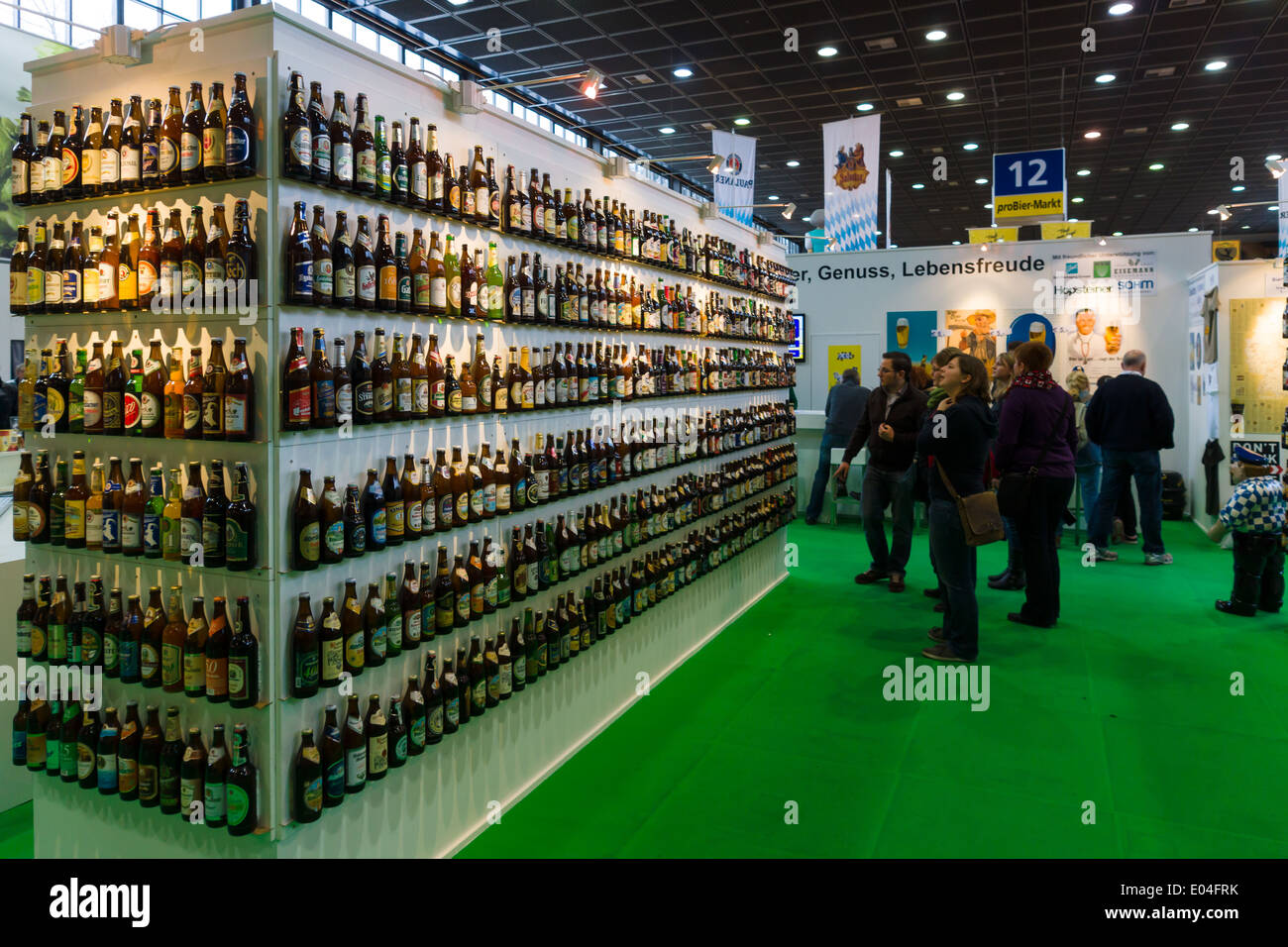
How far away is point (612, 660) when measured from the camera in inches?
172

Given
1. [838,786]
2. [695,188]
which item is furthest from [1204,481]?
[695,188]

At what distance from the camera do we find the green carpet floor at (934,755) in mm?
3195

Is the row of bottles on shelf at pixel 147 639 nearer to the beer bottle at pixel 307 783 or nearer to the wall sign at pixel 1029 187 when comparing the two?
the beer bottle at pixel 307 783

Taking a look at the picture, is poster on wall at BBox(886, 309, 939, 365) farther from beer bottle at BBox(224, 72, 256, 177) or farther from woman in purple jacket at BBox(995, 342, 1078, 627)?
beer bottle at BBox(224, 72, 256, 177)

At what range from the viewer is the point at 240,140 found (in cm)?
238

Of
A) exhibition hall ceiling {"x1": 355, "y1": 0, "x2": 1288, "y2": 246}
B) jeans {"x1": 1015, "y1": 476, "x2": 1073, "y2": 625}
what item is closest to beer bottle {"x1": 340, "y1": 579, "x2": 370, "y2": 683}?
jeans {"x1": 1015, "y1": 476, "x2": 1073, "y2": 625}

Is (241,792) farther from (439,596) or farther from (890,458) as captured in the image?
(890,458)

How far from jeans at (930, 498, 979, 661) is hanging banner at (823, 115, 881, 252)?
691cm

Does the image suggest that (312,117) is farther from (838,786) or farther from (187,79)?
(838,786)

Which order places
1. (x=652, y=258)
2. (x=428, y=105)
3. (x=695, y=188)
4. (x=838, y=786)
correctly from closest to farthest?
(x=428, y=105) < (x=838, y=786) < (x=652, y=258) < (x=695, y=188)

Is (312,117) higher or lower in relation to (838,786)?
higher

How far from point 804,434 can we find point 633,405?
19.7 ft

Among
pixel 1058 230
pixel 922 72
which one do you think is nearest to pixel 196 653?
pixel 922 72

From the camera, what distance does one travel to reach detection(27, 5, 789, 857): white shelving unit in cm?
246
